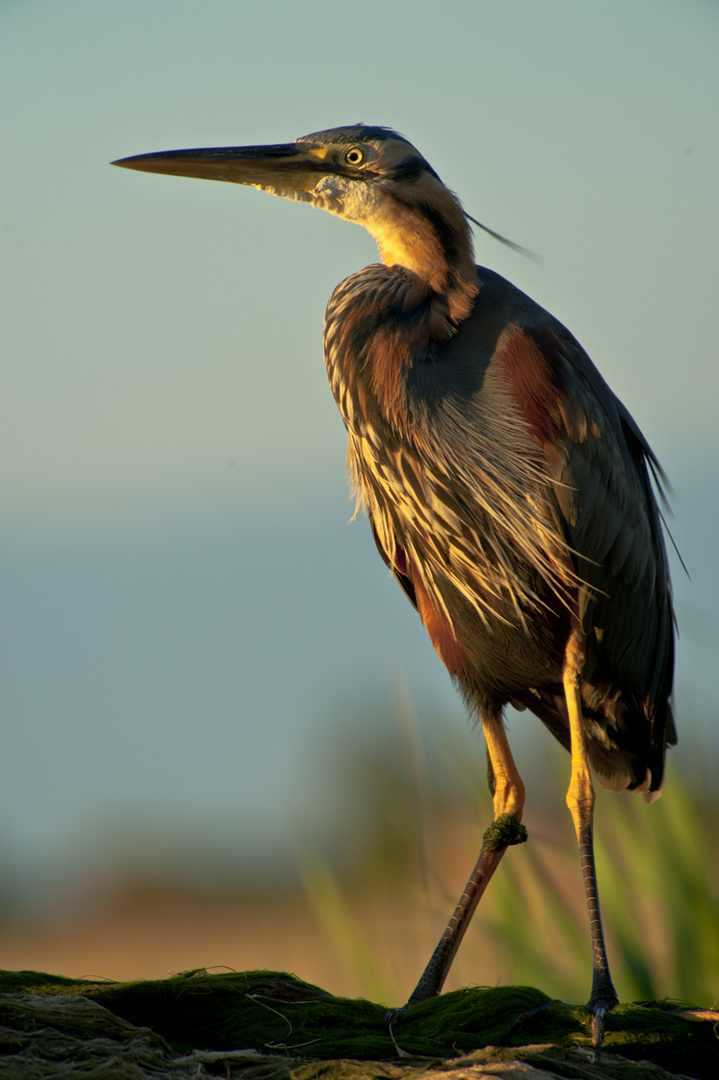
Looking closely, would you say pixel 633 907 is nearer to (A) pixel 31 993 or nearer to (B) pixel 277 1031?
(B) pixel 277 1031

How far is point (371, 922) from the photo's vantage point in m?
4.41

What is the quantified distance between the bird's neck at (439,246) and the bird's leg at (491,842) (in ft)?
5.09

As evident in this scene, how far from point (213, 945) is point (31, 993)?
46.7 feet

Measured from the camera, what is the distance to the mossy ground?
2271 mm

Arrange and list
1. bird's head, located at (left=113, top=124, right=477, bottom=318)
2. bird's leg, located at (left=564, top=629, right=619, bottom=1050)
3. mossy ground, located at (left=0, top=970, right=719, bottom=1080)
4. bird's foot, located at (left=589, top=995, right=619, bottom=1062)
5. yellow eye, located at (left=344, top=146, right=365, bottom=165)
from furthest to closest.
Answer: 1. yellow eye, located at (left=344, top=146, right=365, bottom=165)
2. bird's head, located at (left=113, top=124, right=477, bottom=318)
3. bird's leg, located at (left=564, top=629, right=619, bottom=1050)
4. bird's foot, located at (left=589, top=995, right=619, bottom=1062)
5. mossy ground, located at (left=0, top=970, right=719, bottom=1080)

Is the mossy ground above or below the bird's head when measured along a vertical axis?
below

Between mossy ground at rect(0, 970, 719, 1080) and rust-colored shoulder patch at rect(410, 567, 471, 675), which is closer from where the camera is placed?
mossy ground at rect(0, 970, 719, 1080)

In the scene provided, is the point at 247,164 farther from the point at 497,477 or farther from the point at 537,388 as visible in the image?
the point at 497,477

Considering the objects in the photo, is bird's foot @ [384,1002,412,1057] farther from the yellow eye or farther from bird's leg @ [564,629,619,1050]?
the yellow eye

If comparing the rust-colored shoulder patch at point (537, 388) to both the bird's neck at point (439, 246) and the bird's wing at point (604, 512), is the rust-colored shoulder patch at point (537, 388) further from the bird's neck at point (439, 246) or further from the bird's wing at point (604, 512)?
the bird's neck at point (439, 246)

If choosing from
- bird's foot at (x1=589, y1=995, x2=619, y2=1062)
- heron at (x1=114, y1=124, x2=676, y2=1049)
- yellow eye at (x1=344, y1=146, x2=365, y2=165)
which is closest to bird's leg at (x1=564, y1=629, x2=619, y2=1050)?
heron at (x1=114, y1=124, x2=676, y2=1049)

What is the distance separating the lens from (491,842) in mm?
3529

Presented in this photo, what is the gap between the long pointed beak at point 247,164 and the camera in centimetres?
362

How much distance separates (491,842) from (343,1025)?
40.3 inches
